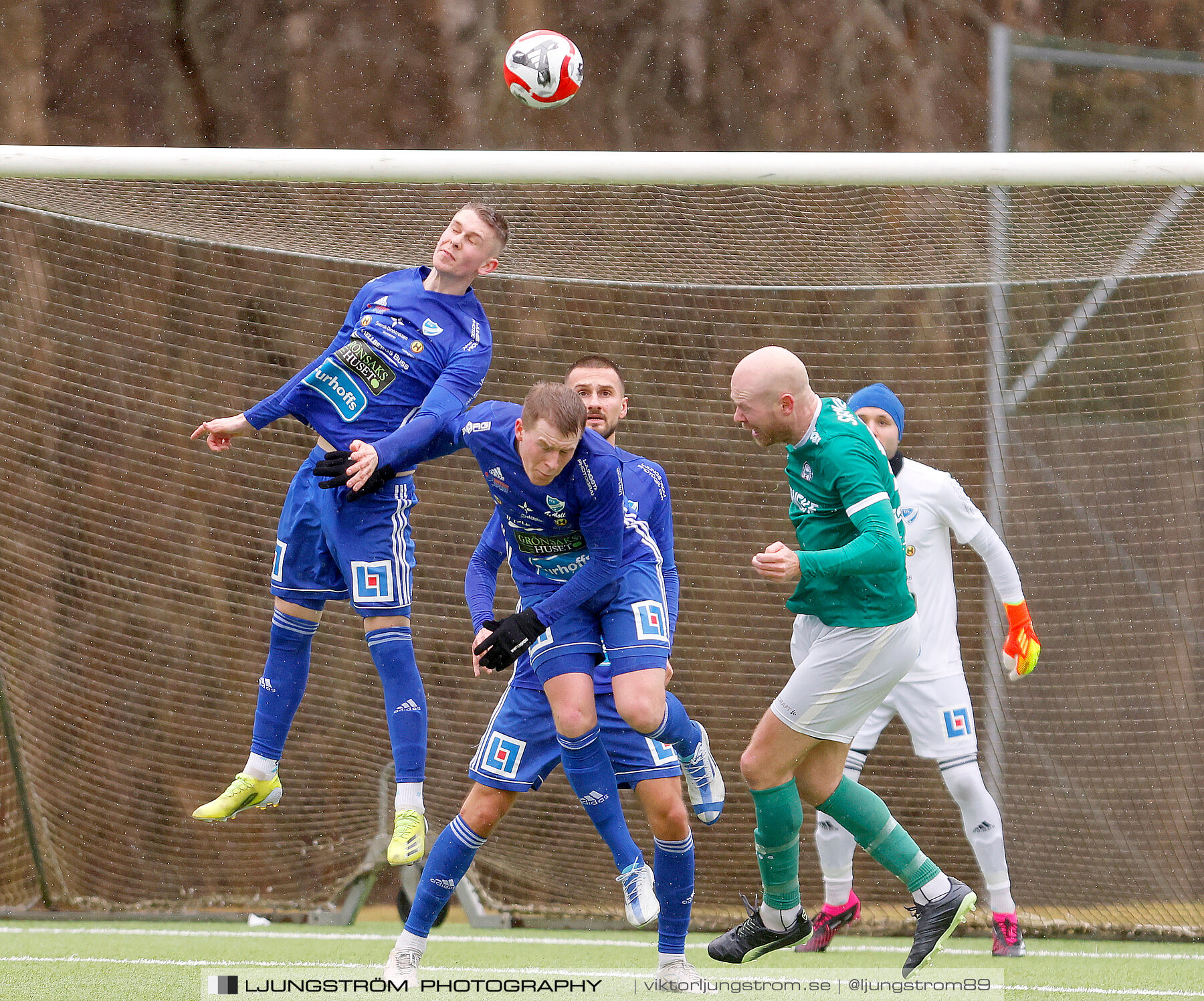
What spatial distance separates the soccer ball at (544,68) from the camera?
4500 millimetres

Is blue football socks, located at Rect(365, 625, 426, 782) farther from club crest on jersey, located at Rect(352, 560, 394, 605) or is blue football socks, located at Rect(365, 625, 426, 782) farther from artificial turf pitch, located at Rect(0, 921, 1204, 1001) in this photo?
artificial turf pitch, located at Rect(0, 921, 1204, 1001)

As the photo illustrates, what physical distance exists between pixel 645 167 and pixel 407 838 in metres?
2.36

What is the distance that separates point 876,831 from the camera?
395 cm

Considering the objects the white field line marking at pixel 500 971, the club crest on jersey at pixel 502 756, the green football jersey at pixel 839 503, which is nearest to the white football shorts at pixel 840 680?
the green football jersey at pixel 839 503

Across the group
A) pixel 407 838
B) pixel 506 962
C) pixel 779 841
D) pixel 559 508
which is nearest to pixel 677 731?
pixel 779 841

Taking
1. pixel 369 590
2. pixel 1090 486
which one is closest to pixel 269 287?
pixel 369 590

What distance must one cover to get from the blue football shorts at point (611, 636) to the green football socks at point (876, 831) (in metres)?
0.61

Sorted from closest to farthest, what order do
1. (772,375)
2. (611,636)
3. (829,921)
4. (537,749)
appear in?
(772,375), (611,636), (537,749), (829,921)

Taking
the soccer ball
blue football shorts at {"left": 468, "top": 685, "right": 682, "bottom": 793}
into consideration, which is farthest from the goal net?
blue football shorts at {"left": 468, "top": 685, "right": 682, "bottom": 793}

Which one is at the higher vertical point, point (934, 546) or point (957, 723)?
point (934, 546)

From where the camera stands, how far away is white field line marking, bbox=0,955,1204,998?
436 cm

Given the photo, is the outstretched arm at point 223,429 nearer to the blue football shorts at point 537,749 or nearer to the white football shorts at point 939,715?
the blue football shorts at point 537,749

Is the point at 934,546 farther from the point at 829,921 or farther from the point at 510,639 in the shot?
the point at 510,639

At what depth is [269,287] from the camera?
833 cm
